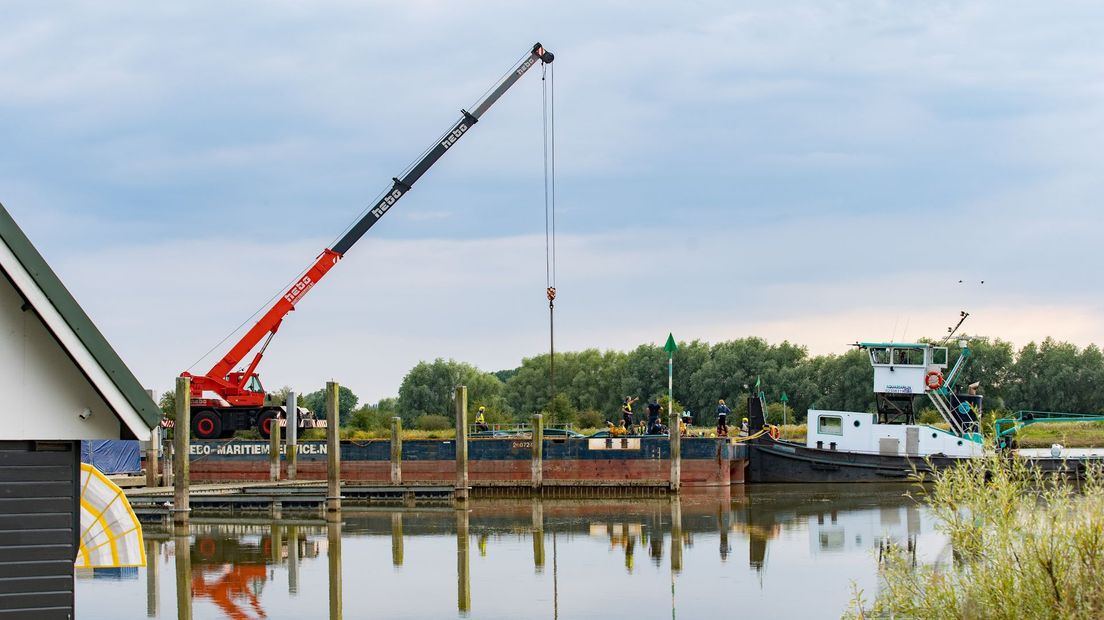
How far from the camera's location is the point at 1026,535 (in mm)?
10125

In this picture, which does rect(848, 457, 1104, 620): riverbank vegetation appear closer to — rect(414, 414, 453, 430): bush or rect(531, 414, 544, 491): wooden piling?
rect(531, 414, 544, 491): wooden piling

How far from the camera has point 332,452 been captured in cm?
3105

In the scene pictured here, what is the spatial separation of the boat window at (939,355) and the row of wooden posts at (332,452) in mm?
9416

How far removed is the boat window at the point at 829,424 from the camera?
132 feet

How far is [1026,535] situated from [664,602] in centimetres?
1073

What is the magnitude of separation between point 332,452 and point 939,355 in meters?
20.2

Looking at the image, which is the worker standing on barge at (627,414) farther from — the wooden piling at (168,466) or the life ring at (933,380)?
the wooden piling at (168,466)

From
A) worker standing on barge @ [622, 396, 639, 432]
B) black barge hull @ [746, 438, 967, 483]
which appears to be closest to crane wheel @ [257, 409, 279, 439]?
worker standing on barge @ [622, 396, 639, 432]

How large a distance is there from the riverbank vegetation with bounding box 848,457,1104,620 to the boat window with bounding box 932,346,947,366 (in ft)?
97.0

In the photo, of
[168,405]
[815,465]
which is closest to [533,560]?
[815,465]

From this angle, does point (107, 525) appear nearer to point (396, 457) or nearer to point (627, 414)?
point (396, 457)

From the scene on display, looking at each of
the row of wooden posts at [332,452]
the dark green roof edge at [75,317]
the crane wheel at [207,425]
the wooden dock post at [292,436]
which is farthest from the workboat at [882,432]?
the dark green roof edge at [75,317]

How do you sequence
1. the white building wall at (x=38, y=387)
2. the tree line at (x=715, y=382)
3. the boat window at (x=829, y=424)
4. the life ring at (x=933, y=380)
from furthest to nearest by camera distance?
the tree line at (x=715, y=382)
the boat window at (x=829, y=424)
the life ring at (x=933, y=380)
the white building wall at (x=38, y=387)

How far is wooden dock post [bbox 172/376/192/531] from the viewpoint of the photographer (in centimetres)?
2853
